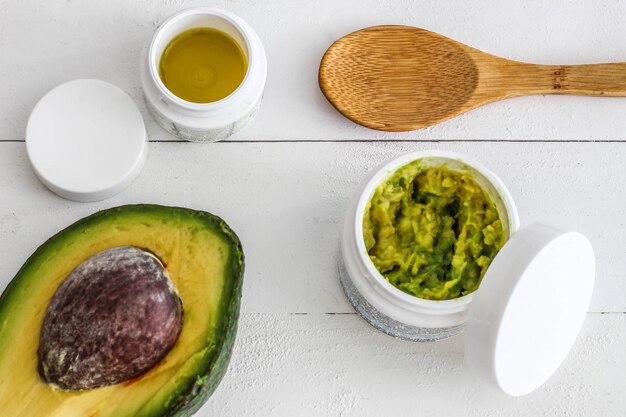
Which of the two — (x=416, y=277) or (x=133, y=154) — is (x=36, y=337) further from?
(x=416, y=277)

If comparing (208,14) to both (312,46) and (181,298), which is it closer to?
(312,46)

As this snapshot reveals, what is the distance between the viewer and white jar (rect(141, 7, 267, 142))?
2.80 feet

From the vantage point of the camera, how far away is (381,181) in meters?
0.82

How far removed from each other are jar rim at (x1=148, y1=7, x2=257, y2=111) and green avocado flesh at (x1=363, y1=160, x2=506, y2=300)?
0.18 metres

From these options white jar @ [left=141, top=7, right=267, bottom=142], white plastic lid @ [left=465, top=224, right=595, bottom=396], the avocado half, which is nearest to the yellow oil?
white jar @ [left=141, top=7, right=267, bottom=142]

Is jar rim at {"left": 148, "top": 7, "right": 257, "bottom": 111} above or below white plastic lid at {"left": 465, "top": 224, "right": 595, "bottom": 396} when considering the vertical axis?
above

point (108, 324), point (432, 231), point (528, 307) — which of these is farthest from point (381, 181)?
point (108, 324)

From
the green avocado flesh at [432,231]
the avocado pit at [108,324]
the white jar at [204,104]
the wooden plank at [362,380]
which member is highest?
the white jar at [204,104]

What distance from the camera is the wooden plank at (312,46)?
3.08 ft

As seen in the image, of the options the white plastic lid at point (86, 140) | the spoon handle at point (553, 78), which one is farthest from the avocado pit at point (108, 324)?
the spoon handle at point (553, 78)

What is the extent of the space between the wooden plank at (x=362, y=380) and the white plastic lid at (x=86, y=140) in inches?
8.1

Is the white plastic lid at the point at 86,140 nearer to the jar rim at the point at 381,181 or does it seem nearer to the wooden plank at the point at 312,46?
the wooden plank at the point at 312,46

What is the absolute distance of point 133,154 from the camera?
2.93 feet

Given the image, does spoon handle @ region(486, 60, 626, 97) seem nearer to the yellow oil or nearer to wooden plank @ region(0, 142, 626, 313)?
wooden plank @ region(0, 142, 626, 313)
